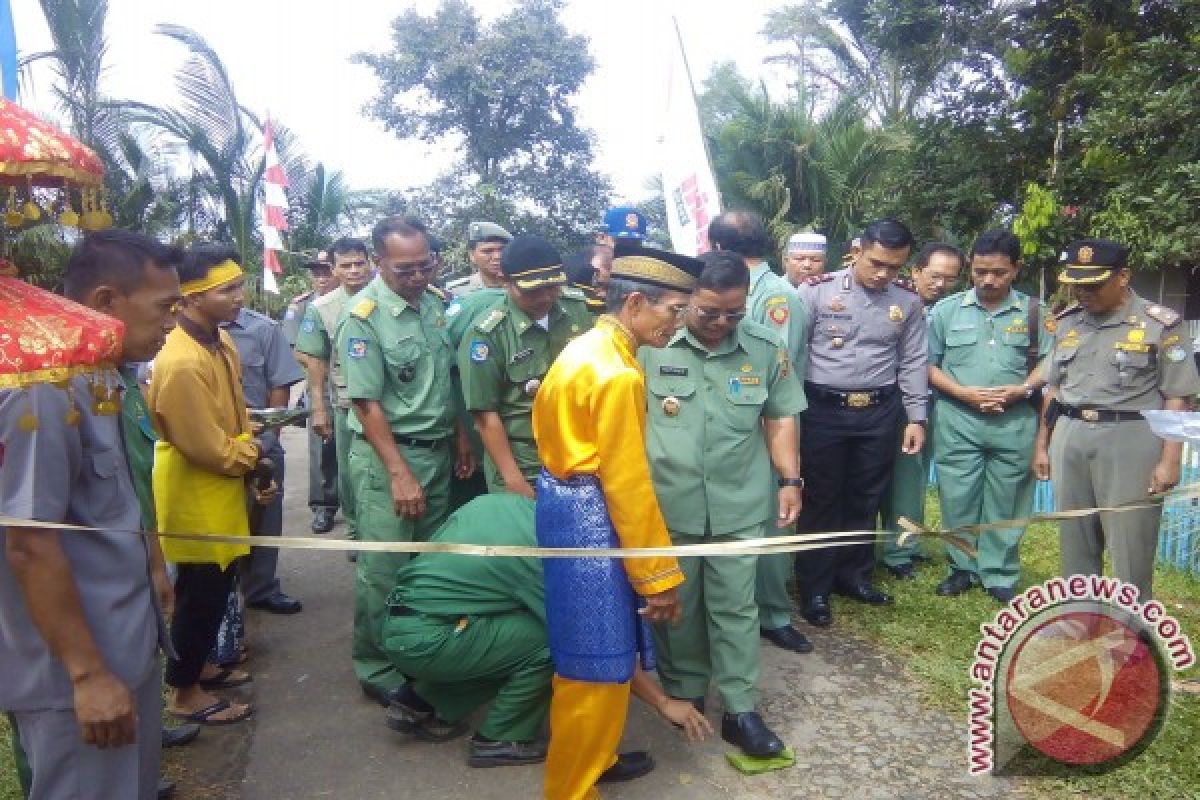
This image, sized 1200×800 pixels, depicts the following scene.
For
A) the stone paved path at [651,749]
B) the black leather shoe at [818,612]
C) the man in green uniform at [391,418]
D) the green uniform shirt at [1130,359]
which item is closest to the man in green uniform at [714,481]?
the stone paved path at [651,749]

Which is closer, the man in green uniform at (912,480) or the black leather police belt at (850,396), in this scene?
the black leather police belt at (850,396)

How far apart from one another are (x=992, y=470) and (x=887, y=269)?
131cm

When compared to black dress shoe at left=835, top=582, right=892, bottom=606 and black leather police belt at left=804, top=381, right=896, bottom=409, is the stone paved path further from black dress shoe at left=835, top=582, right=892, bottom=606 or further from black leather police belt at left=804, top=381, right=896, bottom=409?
black leather police belt at left=804, top=381, right=896, bottom=409

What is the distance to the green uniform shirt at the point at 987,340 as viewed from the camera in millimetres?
Answer: 4617

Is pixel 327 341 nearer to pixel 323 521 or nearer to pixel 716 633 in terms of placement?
pixel 323 521

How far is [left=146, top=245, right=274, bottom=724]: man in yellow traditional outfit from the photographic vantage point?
304 centimetres

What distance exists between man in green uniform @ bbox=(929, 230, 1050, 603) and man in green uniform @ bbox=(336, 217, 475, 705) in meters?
2.81

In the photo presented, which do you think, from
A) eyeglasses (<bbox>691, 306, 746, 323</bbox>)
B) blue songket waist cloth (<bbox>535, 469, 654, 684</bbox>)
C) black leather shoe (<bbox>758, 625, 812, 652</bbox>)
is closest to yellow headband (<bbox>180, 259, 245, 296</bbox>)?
blue songket waist cloth (<bbox>535, 469, 654, 684</bbox>)

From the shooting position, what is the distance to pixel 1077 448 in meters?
3.78

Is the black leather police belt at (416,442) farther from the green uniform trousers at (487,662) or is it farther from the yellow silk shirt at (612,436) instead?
the yellow silk shirt at (612,436)

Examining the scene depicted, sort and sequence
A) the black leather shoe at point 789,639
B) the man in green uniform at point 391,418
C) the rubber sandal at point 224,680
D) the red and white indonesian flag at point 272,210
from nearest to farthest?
1. the man in green uniform at point 391,418
2. the rubber sandal at point 224,680
3. the black leather shoe at point 789,639
4. the red and white indonesian flag at point 272,210

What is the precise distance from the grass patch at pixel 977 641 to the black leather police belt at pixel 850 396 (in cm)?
110

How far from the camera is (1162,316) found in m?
3.61

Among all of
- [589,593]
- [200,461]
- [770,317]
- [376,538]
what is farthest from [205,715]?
[770,317]
